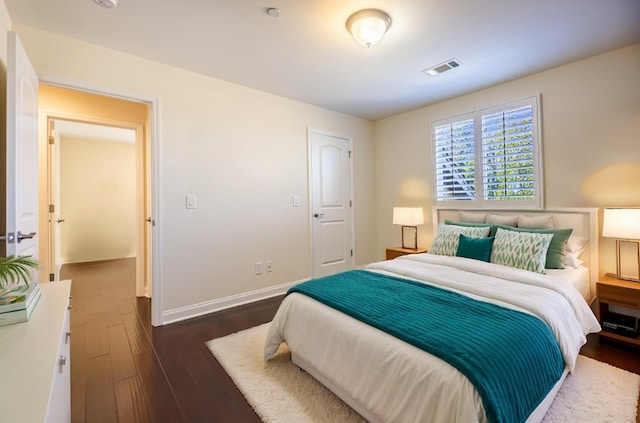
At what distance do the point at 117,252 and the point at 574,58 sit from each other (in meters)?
7.92

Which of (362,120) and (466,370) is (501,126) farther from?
(466,370)

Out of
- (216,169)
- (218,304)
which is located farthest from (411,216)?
(218,304)

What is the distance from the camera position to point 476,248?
2.71 m

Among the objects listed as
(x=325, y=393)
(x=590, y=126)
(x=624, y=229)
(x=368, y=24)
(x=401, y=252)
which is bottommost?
(x=325, y=393)

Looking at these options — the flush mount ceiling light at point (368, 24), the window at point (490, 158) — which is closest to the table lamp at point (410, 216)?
the window at point (490, 158)

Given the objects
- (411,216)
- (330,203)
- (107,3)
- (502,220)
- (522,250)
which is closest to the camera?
(107,3)

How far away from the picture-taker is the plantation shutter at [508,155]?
3.09 m

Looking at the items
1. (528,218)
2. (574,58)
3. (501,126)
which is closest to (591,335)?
(528,218)

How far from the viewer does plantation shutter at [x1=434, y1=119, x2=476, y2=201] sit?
3.55 m

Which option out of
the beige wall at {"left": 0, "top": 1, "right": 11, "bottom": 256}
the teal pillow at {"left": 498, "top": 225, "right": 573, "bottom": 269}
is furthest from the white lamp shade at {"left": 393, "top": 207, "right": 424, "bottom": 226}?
the beige wall at {"left": 0, "top": 1, "right": 11, "bottom": 256}

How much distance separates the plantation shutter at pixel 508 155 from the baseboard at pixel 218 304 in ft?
8.97

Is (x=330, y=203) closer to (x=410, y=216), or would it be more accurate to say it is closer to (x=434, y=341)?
(x=410, y=216)

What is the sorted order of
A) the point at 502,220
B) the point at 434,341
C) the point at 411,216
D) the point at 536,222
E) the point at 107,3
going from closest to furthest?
the point at 434,341, the point at 107,3, the point at 536,222, the point at 502,220, the point at 411,216

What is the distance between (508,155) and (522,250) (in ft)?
4.16
